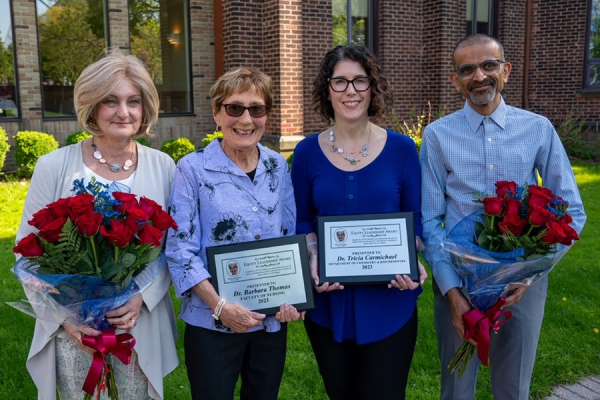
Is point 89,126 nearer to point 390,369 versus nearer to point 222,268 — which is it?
point 222,268

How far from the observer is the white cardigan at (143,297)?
8.26 feet

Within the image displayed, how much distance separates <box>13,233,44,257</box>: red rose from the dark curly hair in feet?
5.00

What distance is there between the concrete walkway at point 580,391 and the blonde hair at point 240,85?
293 centimetres

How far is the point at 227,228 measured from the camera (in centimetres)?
257

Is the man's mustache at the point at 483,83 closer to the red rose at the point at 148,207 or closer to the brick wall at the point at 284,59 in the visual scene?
the red rose at the point at 148,207

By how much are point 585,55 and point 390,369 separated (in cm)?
1473

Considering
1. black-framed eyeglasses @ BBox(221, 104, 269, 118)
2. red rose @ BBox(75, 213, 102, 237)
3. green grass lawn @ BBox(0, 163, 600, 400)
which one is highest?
black-framed eyeglasses @ BBox(221, 104, 269, 118)

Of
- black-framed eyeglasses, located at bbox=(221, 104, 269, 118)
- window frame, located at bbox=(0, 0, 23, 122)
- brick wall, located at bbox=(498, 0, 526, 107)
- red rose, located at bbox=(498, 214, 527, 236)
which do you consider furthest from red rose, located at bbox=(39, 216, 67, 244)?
brick wall, located at bbox=(498, 0, 526, 107)

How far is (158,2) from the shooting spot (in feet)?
37.9

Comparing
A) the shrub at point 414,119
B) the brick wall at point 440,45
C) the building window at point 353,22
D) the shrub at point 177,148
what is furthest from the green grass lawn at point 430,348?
the building window at point 353,22

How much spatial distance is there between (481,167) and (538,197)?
45 centimetres

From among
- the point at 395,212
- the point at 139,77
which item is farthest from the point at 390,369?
the point at 139,77

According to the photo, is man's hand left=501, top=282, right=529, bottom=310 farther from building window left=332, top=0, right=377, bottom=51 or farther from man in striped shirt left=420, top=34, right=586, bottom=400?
building window left=332, top=0, right=377, bottom=51

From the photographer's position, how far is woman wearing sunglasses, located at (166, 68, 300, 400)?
8.26 feet
